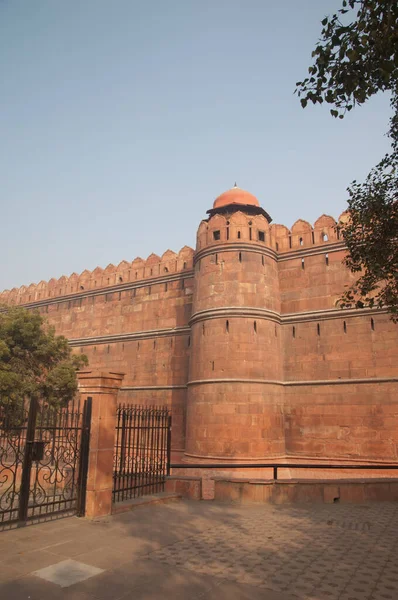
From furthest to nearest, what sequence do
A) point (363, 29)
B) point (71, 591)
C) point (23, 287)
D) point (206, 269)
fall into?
point (23, 287) < point (206, 269) < point (363, 29) < point (71, 591)

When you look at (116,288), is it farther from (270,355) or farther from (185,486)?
(185,486)

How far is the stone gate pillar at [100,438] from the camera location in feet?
20.6

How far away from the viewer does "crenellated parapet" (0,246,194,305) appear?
65.9 feet

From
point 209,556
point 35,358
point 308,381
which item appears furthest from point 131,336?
point 209,556

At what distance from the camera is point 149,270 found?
2092 centimetres

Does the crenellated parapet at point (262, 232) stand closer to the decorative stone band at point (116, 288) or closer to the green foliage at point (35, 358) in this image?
the decorative stone band at point (116, 288)

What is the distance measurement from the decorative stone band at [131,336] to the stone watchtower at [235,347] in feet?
6.80

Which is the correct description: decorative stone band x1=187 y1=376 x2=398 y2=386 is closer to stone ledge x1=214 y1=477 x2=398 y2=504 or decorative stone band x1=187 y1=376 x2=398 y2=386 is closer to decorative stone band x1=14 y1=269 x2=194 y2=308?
decorative stone band x1=14 y1=269 x2=194 y2=308

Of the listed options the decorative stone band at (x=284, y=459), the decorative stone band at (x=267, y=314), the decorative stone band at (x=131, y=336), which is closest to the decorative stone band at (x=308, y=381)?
the decorative stone band at (x=267, y=314)

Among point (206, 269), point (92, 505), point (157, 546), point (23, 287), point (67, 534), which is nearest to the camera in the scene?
point (157, 546)

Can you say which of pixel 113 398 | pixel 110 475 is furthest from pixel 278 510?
pixel 113 398

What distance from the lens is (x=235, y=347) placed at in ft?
49.6

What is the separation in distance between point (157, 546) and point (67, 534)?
3.85 ft

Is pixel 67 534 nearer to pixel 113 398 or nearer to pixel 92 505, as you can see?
pixel 92 505
